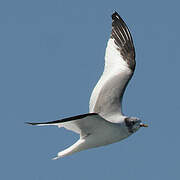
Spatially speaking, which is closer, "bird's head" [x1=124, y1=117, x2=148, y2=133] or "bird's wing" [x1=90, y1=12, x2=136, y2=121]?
"bird's head" [x1=124, y1=117, x2=148, y2=133]

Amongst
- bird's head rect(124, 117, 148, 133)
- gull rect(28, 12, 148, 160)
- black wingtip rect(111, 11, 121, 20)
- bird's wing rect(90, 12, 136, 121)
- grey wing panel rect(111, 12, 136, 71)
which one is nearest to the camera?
gull rect(28, 12, 148, 160)

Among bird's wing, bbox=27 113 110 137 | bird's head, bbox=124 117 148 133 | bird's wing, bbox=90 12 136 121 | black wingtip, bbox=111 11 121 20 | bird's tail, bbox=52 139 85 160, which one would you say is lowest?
bird's tail, bbox=52 139 85 160

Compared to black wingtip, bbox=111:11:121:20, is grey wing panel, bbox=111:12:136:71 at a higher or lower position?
lower

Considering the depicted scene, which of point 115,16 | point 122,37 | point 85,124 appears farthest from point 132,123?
point 115,16

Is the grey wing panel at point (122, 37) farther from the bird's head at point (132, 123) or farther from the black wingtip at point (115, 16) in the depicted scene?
the bird's head at point (132, 123)

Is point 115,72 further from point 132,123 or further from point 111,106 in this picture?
A: point 132,123

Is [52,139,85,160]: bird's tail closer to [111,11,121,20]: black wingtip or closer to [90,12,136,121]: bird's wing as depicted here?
[90,12,136,121]: bird's wing

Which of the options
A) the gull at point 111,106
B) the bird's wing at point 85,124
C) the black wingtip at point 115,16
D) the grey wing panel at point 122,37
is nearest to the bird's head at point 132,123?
the gull at point 111,106

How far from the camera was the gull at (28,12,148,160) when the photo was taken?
1364 centimetres

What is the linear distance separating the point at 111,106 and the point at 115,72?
5.41 ft

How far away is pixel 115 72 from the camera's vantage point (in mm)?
16500

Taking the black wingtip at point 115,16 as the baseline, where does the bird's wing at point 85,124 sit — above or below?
below

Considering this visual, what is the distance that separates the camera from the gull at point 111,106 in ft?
44.8

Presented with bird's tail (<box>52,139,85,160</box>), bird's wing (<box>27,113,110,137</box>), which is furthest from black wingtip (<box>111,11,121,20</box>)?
bird's tail (<box>52,139,85,160</box>)
